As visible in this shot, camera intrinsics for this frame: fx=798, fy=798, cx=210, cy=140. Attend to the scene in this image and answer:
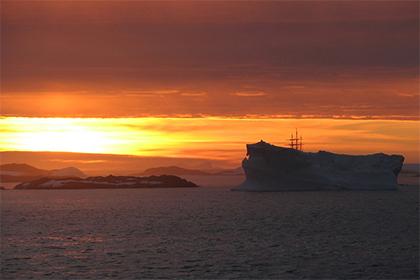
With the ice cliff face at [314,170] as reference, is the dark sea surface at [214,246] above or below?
below

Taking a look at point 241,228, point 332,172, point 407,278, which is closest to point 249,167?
point 332,172

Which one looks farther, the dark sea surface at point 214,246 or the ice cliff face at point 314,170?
the ice cliff face at point 314,170

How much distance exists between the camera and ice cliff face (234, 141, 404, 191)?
12144 centimetres

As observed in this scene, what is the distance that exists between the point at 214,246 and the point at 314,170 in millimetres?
77072

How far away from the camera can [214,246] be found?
5634cm

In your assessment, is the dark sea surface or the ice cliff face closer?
the dark sea surface

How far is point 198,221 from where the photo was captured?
3194 inches

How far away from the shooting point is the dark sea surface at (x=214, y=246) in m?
44.1

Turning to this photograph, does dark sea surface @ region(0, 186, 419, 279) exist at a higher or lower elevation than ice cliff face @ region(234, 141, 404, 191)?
lower

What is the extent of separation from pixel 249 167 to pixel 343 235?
58680 millimetres

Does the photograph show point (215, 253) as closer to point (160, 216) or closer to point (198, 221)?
point (198, 221)

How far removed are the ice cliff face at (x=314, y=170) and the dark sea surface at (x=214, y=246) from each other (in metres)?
28.5

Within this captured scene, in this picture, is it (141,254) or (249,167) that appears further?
(249,167)

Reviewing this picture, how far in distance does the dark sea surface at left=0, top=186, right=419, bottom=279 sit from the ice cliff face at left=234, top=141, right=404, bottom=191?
28.5 meters
